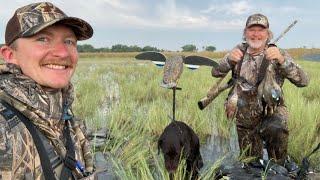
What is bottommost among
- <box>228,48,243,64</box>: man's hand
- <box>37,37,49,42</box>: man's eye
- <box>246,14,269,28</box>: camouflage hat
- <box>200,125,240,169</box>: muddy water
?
<box>200,125,240,169</box>: muddy water

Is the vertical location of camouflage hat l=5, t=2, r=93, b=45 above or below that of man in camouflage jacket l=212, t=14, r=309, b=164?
above

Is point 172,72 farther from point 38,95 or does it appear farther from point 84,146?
point 38,95

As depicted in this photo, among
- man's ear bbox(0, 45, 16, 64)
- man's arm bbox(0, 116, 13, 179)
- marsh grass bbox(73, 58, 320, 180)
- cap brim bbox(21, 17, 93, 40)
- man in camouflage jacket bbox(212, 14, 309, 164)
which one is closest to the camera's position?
man's arm bbox(0, 116, 13, 179)

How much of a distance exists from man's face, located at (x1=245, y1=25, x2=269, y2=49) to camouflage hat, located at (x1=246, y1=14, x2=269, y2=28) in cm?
4

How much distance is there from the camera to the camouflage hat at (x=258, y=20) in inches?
187

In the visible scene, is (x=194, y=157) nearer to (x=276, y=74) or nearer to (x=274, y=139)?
(x=274, y=139)

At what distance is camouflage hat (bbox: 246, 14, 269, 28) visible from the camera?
474 cm

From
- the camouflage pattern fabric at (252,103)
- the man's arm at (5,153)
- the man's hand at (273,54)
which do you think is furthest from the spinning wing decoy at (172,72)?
the man's arm at (5,153)

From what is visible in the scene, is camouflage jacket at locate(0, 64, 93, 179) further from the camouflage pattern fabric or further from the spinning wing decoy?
the camouflage pattern fabric

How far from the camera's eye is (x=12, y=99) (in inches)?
67.6

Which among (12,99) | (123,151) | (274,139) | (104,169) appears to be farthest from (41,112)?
(274,139)

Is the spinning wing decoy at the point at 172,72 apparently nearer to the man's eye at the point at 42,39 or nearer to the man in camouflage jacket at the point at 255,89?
the man in camouflage jacket at the point at 255,89

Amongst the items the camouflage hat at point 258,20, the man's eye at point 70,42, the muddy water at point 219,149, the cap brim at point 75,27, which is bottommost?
the muddy water at point 219,149

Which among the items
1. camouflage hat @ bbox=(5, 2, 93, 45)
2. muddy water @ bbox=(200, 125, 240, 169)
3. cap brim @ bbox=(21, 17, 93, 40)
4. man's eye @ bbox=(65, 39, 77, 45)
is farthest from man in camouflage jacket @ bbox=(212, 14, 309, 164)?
camouflage hat @ bbox=(5, 2, 93, 45)
